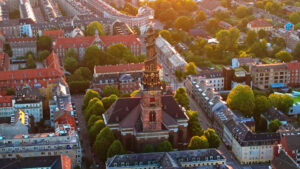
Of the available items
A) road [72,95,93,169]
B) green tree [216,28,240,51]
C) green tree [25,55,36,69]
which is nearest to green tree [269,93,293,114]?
road [72,95,93,169]

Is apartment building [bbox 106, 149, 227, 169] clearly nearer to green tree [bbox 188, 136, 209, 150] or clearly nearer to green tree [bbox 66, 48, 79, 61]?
green tree [bbox 188, 136, 209, 150]

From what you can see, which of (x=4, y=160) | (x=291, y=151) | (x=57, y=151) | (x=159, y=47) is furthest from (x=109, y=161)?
(x=159, y=47)

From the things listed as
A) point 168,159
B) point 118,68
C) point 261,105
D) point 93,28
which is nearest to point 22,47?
point 93,28

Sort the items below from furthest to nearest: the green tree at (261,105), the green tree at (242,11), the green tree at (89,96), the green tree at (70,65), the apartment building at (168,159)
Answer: the green tree at (242,11) → the green tree at (70,65) → the green tree at (89,96) → the green tree at (261,105) → the apartment building at (168,159)

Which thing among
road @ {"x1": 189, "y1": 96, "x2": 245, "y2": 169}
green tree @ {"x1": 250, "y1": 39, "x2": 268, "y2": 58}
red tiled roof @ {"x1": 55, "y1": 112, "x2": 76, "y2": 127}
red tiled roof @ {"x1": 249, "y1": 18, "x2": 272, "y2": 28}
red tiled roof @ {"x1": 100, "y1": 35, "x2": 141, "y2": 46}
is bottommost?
road @ {"x1": 189, "y1": 96, "x2": 245, "y2": 169}

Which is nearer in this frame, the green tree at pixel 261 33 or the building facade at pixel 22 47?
the building facade at pixel 22 47

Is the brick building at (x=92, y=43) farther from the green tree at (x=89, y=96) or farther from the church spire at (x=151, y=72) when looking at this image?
the church spire at (x=151, y=72)

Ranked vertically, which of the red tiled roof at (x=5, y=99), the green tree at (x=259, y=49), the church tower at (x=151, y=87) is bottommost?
the green tree at (x=259, y=49)

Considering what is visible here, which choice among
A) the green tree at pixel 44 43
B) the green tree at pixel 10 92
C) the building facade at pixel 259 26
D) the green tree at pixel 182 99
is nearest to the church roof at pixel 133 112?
the green tree at pixel 182 99
